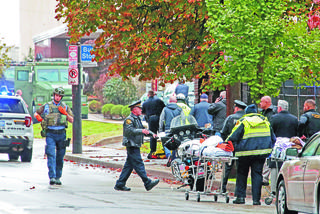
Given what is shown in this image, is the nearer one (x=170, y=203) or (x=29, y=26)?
(x=170, y=203)

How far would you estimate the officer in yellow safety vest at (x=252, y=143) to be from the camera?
12336 mm

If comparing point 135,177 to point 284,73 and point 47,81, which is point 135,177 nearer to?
point 284,73

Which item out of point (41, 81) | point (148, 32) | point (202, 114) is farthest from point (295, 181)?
point (41, 81)

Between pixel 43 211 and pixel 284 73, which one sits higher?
pixel 284 73

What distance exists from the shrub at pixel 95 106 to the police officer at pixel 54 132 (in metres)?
40.7

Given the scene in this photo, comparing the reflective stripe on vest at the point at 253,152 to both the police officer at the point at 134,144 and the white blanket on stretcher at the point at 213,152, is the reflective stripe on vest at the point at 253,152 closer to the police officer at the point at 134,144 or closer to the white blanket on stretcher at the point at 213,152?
the white blanket on stretcher at the point at 213,152

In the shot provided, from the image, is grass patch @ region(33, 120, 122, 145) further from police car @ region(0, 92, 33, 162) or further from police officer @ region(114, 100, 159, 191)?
police officer @ region(114, 100, 159, 191)

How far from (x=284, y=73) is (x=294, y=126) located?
5.92 feet

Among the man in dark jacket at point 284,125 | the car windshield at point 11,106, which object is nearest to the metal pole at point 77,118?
the car windshield at point 11,106

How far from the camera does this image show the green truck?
1640 inches

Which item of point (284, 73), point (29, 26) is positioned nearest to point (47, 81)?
point (284, 73)

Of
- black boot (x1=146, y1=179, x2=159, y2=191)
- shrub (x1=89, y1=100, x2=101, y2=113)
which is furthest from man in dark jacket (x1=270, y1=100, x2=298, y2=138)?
shrub (x1=89, y1=100, x2=101, y2=113)

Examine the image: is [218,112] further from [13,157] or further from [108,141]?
[108,141]

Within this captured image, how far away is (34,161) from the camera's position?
21562 mm
